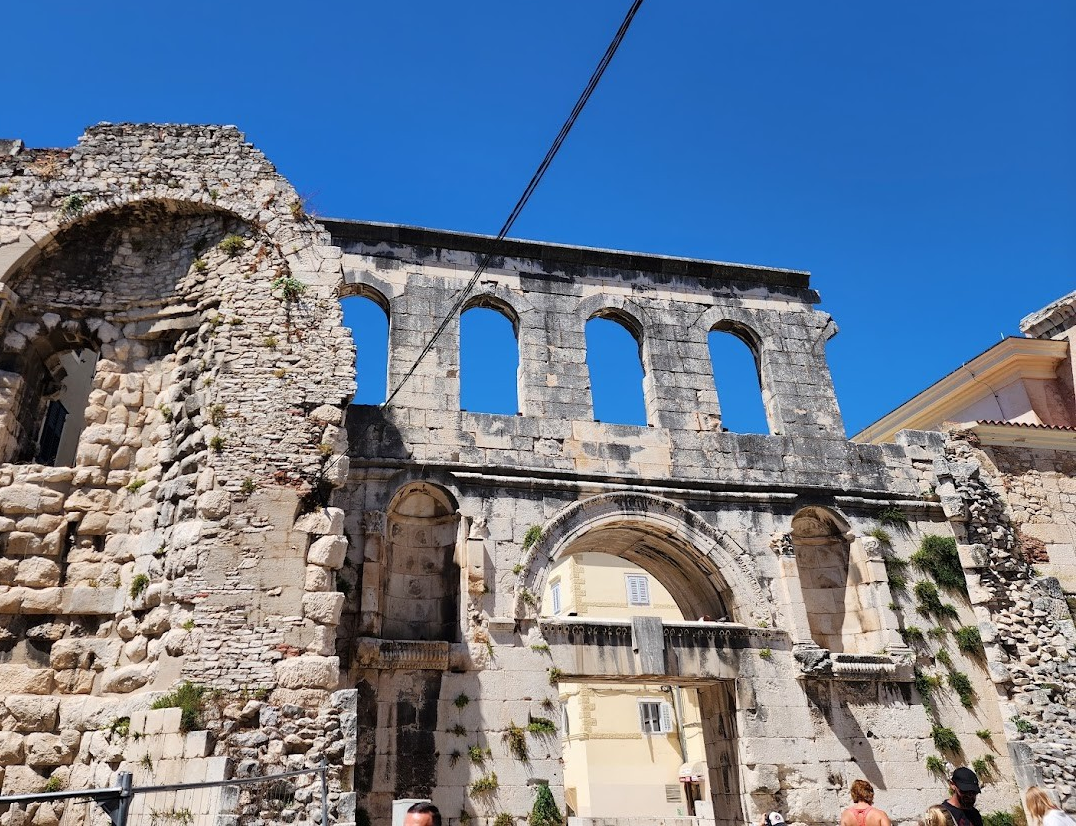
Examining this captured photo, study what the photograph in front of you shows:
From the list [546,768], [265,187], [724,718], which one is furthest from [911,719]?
[265,187]

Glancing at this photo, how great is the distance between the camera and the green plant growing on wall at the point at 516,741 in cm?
990

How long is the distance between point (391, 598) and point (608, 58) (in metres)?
7.23

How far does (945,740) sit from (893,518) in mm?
3179

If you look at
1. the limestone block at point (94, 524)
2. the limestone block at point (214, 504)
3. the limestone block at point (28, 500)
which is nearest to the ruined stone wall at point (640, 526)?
the limestone block at point (214, 504)

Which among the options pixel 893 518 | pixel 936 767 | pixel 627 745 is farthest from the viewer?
pixel 627 745

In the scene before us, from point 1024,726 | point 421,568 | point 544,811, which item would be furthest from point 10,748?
point 1024,726

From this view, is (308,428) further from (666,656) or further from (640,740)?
(640,740)

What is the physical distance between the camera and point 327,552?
27.7ft

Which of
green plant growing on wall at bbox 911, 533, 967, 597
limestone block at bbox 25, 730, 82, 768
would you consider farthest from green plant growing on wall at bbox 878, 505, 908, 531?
limestone block at bbox 25, 730, 82, 768

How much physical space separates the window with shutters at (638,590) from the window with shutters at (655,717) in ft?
9.03

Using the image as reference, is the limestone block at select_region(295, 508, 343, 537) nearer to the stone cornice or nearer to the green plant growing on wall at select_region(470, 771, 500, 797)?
the green plant growing on wall at select_region(470, 771, 500, 797)

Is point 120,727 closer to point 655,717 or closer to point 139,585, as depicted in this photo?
point 139,585

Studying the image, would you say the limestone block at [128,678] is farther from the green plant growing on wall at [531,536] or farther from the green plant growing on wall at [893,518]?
the green plant growing on wall at [893,518]

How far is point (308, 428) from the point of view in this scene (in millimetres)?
8961
